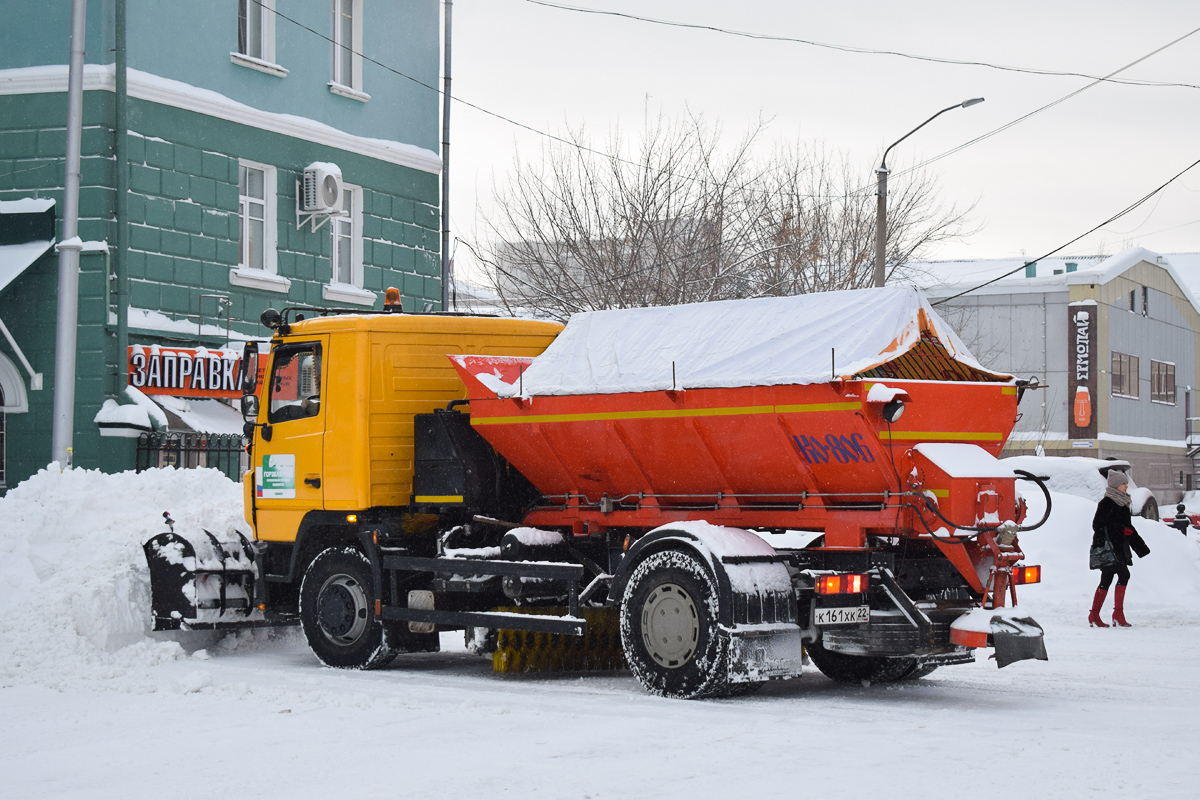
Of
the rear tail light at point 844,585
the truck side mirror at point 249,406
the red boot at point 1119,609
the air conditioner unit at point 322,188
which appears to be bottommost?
the red boot at point 1119,609

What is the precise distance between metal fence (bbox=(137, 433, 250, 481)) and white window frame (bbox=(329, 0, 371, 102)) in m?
5.79

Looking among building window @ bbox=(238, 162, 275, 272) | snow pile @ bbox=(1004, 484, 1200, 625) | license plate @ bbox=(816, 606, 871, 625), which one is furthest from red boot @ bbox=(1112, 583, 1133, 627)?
building window @ bbox=(238, 162, 275, 272)

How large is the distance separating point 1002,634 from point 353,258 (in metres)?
15.5

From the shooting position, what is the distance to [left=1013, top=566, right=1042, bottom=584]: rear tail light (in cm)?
991

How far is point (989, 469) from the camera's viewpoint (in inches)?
379

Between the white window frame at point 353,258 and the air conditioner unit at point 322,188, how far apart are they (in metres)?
0.83

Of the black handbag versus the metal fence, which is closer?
the black handbag

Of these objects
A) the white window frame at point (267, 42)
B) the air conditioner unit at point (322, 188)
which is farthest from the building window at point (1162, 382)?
the white window frame at point (267, 42)

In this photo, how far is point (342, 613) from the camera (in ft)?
39.2

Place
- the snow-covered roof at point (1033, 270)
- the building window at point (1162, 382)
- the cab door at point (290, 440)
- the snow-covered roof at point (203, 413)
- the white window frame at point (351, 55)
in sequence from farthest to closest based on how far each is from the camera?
the building window at point (1162, 382) < the snow-covered roof at point (1033, 270) < the white window frame at point (351, 55) < the snow-covered roof at point (203, 413) < the cab door at point (290, 440)

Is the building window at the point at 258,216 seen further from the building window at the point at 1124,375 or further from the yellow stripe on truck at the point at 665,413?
the building window at the point at 1124,375

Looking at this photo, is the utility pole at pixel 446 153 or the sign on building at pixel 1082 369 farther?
the sign on building at pixel 1082 369

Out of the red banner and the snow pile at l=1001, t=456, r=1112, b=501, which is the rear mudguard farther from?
the snow pile at l=1001, t=456, r=1112, b=501

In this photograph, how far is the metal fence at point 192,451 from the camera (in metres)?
18.9
